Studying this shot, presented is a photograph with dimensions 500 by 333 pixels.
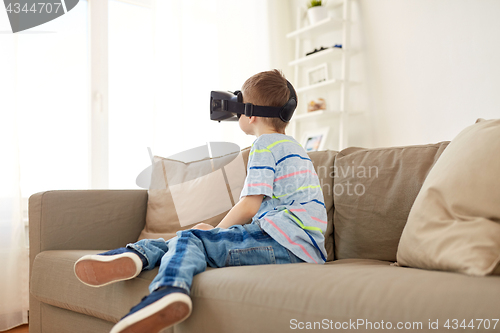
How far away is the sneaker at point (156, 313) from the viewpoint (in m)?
0.71

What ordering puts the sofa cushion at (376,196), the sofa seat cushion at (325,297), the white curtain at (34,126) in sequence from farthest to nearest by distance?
the white curtain at (34,126)
the sofa cushion at (376,196)
the sofa seat cushion at (325,297)

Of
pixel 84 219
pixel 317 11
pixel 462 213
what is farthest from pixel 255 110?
pixel 317 11

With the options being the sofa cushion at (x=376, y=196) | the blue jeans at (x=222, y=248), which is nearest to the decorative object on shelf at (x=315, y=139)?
the sofa cushion at (x=376, y=196)

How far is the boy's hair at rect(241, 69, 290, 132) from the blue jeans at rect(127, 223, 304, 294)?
39cm

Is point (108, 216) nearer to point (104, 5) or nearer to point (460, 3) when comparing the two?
point (104, 5)

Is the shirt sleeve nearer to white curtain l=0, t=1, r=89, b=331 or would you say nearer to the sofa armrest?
the sofa armrest

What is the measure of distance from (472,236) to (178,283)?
588 mm

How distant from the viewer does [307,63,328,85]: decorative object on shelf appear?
2.84 m

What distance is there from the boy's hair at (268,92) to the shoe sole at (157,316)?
705mm

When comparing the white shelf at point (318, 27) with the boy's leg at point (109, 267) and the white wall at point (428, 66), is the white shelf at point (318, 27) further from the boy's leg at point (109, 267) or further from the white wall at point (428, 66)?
the boy's leg at point (109, 267)

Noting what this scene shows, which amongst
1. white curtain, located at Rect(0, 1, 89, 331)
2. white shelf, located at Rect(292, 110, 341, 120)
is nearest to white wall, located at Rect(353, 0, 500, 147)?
white shelf, located at Rect(292, 110, 341, 120)

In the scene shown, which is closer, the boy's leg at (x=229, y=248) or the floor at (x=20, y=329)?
the boy's leg at (x=229, y=248)

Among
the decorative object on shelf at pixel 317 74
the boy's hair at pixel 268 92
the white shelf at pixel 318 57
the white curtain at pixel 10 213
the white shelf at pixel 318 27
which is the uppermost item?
the white shelf at pixel 318 27

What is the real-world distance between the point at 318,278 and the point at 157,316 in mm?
306
